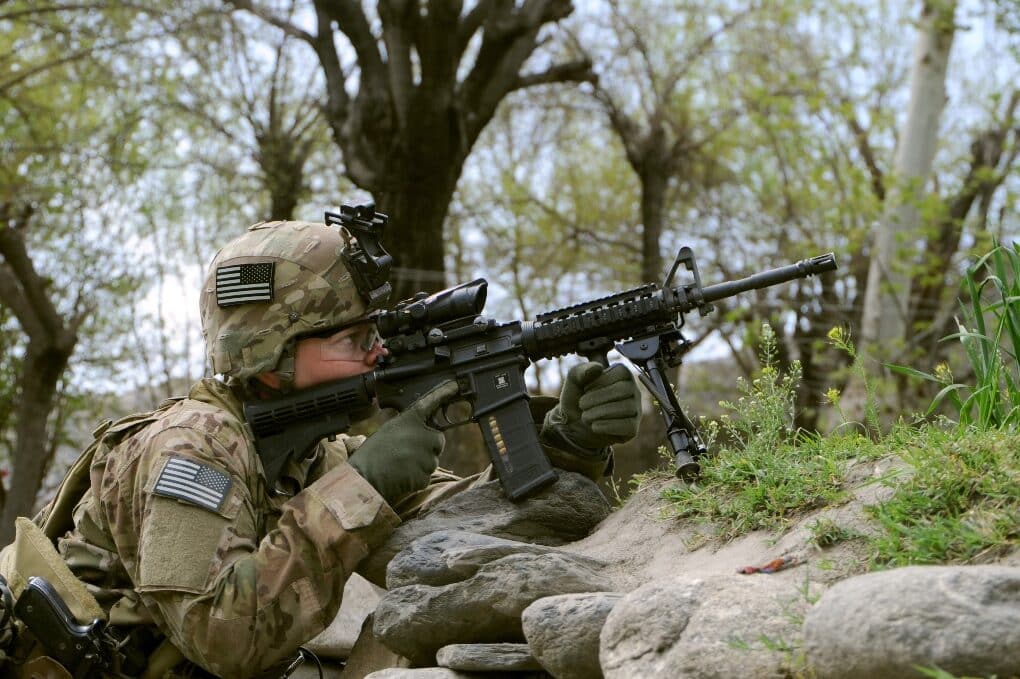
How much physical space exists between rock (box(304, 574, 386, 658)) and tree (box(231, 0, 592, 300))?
4.74 m

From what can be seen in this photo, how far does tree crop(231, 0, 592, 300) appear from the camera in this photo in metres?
9.03

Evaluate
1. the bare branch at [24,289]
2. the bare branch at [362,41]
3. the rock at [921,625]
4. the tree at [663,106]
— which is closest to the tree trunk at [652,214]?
the tree at [663,106]

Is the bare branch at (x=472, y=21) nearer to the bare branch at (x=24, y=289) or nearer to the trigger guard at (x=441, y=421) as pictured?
the bare branch at (x=24, y=289)

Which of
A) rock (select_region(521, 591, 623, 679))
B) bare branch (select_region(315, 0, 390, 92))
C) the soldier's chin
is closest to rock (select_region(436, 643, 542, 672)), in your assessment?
rock (select_region(521, 591, 623, 679))

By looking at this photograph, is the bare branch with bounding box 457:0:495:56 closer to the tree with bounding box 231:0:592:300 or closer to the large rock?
the tree with bounding box 231:0:592:300

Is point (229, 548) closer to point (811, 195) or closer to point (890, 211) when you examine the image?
point (890, 211)

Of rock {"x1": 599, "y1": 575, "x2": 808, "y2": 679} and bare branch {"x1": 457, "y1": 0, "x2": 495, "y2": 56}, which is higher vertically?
bare branch {"x1": 457, "y1": 0, "x2": 495, "y2": 56}

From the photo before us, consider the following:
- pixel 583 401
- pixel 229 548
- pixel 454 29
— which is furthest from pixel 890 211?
pixel 229 548

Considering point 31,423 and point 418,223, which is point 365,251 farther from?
point 31,423

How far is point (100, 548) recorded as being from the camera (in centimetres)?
381

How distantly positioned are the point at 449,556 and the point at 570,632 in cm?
66

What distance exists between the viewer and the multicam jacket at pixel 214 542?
3408 mm

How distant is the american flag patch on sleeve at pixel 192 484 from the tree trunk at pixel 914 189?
9306 mm

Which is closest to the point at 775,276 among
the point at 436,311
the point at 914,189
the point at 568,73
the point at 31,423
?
the point at 436,311
